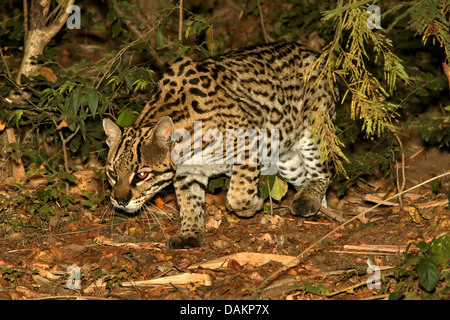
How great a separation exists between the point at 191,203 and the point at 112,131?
1145 millimetres

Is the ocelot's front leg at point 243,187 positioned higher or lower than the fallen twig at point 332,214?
higher

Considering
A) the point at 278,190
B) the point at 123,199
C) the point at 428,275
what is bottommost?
the point at 278,190

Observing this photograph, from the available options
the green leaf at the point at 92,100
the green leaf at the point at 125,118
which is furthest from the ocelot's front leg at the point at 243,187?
the green leaf at the point at 92,100

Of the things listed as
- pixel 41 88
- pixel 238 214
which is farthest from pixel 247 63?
pixel 41 88

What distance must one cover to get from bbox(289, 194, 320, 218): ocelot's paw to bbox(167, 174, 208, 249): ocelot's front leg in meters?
1.05

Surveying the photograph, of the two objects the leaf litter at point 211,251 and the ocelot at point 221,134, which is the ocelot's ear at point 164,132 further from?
the leaf litter at point 211,251

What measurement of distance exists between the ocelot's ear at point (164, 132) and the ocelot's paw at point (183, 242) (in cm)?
96

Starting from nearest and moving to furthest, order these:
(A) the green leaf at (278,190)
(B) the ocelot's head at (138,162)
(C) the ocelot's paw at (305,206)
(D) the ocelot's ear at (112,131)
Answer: (B) the ocelot's head at (138,162) < (D) the ocelot's ear at (112,131) < (C) the ocelot's paw at (305,206) < (A) the green leaf at (278,190)

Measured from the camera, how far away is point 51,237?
20.6ft

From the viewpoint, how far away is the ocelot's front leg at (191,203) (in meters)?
6.32

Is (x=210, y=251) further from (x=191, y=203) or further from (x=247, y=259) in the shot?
(x=191, y=203)

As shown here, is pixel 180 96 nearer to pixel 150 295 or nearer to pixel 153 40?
pixel 150 295

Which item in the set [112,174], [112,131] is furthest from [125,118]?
[112,174]

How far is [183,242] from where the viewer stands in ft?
20.1
